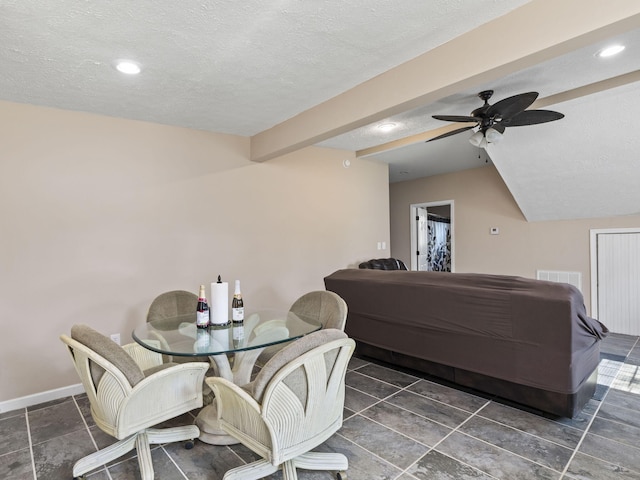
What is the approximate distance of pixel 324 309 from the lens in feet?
8.97

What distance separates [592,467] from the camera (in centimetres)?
193

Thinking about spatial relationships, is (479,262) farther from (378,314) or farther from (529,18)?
(529,18)

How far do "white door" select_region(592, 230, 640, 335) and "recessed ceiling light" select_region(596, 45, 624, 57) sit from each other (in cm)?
318

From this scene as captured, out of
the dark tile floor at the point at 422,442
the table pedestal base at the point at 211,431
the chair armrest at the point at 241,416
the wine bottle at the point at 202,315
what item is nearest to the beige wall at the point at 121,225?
the dark tile floor at the point at 422,442

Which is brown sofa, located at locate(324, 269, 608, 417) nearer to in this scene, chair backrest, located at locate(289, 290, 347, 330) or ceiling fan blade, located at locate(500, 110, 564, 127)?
chair backrest, located at locate(289, 290, 347, 330)

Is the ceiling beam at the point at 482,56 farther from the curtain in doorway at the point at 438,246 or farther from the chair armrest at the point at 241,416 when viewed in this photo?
the curtain in doorway at the point at 438,246

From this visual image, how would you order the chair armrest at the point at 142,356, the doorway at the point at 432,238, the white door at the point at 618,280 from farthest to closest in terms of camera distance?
the doorway at the point at 432,238 → the white door at the point at 618,280 → the chair armrest at the point at 142,356

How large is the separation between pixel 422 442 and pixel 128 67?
305 cm

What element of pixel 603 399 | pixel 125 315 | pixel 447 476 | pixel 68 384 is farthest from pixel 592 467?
pixel 68 384

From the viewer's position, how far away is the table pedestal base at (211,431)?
7.34 ft

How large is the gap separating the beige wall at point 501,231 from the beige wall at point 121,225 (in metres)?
3.11

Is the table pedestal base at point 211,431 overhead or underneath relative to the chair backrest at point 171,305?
underneath

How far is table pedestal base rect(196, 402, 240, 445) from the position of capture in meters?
2.24

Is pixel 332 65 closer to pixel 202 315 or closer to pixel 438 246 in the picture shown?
pixel 202 315
